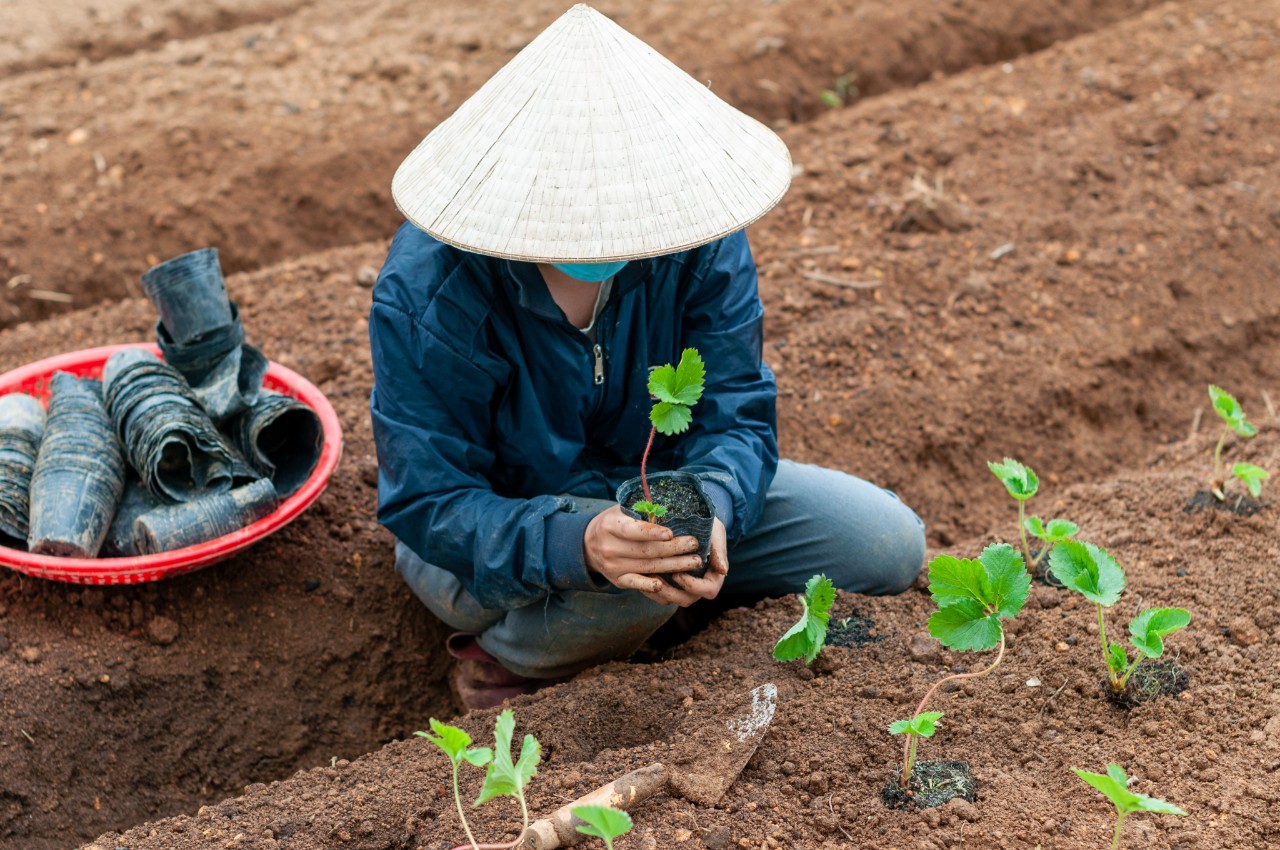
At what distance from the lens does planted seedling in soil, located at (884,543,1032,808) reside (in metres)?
1.89

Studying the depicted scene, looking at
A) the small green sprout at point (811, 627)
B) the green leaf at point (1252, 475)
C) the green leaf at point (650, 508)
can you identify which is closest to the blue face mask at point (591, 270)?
the green leaf at point (650, 508)

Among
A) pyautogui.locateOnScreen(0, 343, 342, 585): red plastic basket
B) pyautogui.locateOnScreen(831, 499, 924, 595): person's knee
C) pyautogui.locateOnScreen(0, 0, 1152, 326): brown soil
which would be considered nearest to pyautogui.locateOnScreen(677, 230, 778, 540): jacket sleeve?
pyautogui.locateOnScreen(831, 499, 924, 595): person's knee

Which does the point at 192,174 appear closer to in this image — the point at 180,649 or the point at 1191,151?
the point at 180,649

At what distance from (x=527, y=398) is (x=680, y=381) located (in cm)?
49

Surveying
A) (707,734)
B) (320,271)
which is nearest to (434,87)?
(320,271)

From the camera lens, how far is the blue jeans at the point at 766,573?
8.03 feet

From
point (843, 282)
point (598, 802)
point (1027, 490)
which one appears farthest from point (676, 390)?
point (843, 282)

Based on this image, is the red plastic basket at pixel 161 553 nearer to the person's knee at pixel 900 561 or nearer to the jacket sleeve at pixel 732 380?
the jacket sleeve at pixel 732 380

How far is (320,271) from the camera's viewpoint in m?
3.71

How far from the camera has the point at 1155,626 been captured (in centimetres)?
195

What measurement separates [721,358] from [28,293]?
2.79 meters

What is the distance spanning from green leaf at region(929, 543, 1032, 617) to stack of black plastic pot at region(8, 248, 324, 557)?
1.40 m

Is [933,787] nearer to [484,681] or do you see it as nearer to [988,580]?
[988,580]

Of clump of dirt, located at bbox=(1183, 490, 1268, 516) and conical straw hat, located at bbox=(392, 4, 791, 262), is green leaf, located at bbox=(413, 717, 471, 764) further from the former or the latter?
clump of dirt, located at bbox=(1183, 490, 1268, 516)
